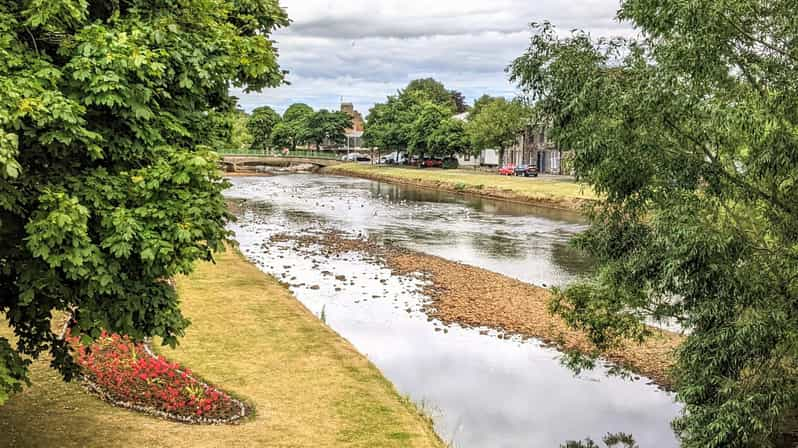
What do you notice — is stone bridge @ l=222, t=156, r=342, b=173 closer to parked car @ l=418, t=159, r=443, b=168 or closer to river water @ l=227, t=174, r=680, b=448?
parked car @ l=418, t=159, r=443, b=168

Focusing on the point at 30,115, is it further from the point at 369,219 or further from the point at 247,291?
the point at 369,219

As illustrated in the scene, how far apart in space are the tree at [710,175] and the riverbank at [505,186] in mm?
42231

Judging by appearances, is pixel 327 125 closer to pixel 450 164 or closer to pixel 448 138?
pixel 450 164

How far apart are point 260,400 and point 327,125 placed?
147050 millimetres

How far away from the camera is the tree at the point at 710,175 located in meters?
12.6

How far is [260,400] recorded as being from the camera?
51.5 ft

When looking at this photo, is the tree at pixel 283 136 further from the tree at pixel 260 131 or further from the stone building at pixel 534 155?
the stone building at pixel 534 155

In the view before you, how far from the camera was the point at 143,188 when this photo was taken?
8.48 meters

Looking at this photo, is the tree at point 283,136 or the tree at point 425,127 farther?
the tree at point 283,136

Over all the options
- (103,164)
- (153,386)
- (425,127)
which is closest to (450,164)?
(425,127)

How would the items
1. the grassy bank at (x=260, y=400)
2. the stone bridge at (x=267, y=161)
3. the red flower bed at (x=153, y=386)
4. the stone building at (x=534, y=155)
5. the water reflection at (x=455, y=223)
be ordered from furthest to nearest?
the stone bridge at (x=267, y=161), the stone building at (x=534, y=155), the water reflection at (x=455, y=223), the red flower bed at (x=153, y=386), the grassy bank at (x=260, y=400)

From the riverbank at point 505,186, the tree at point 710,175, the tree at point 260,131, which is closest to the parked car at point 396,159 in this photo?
the riverbank at point 505,186

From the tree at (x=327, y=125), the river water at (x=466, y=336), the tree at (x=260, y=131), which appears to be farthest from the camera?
the tree at (x=260, y=131)

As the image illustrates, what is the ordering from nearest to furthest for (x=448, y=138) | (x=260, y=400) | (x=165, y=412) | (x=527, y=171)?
1. (x=165, y=412)
2. (x=260, y=400)
3. (x=527, y=171)
4. (x=448, y=138)
